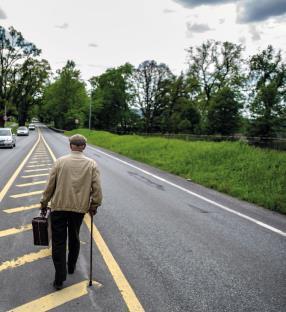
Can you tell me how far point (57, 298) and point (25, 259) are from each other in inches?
49.9

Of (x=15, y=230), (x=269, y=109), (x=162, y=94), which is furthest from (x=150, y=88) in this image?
(x=15, y=230)

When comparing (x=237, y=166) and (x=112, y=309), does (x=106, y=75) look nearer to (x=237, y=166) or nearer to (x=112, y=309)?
(x=237, y=166)

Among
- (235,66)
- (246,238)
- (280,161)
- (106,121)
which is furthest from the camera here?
(106,121)

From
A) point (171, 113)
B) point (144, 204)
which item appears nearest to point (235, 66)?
point (171, 113)

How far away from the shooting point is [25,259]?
194 inches

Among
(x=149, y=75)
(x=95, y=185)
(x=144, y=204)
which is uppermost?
(x=149, y=75)

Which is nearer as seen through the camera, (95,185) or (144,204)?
(95,185)

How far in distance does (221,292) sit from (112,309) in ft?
4.37

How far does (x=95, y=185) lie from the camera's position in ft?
13.9

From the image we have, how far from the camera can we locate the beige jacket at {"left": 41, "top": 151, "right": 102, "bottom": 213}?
4.14 metres

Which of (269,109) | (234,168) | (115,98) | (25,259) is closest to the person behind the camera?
(25,259)

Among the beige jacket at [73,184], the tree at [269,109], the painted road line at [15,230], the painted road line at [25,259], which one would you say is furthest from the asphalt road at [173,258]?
the tree at [269,109]

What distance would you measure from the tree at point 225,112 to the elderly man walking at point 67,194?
37.3 m

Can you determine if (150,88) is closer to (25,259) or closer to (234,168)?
(234,168)
